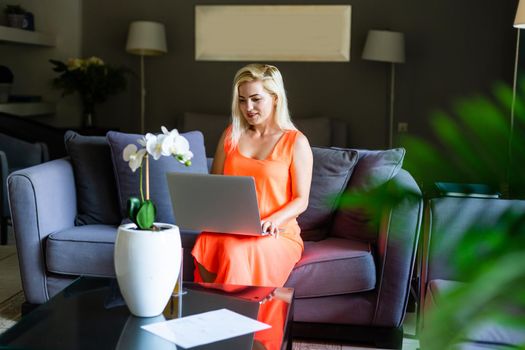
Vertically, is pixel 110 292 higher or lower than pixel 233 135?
lower

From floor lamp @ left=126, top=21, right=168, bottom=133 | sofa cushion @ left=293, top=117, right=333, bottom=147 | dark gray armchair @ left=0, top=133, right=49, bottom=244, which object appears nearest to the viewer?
dark gray armchair @ left=0, top=133, right=49, bottom=244

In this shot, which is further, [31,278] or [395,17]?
[395,17]

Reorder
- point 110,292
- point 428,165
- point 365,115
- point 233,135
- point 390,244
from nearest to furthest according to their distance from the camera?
1. point 428,165
2. point 110,292
3. point 390,244
4. point 233,135
5. point 365,115

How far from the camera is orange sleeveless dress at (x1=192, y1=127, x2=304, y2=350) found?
2389 mm

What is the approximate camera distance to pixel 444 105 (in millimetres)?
5422

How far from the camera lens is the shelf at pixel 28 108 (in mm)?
5145

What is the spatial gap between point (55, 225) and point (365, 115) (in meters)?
3.28

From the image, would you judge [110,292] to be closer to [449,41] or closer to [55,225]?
[55,225]

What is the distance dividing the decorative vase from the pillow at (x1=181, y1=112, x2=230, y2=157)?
131 inches

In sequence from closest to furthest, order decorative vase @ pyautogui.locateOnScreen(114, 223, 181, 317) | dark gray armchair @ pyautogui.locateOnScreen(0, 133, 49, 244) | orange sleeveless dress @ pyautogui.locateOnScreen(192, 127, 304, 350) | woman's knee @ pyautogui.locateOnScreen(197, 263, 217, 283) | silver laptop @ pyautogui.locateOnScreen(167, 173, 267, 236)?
decorative vase @ pyautogui.locateOnScreen(114, 223, 181, 317) → silver laptop @ pyautogui.locateOnScreen(167, 173, 267, 236) → orange sleeveless dress @ pyautogui.locateOnScreen(192, 127, 304, 350) → woman's knee @ pyautogui.locateOnScreen(197, 263, 217, 283) → dark gray armchair @ pyautogui.locateOnScreen(0, 133, 49, 244)

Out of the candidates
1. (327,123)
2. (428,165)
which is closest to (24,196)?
(428,165)

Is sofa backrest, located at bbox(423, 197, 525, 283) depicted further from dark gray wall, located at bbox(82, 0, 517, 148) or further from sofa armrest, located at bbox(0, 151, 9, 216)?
dark gray wall, located at bbox(82, 0, 517, 148)

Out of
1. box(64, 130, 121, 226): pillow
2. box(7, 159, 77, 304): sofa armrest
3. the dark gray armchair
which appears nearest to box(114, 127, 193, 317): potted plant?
box(7, 159, 77, 304): sofa armrest

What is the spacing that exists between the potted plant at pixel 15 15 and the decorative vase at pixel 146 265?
4041 mm
